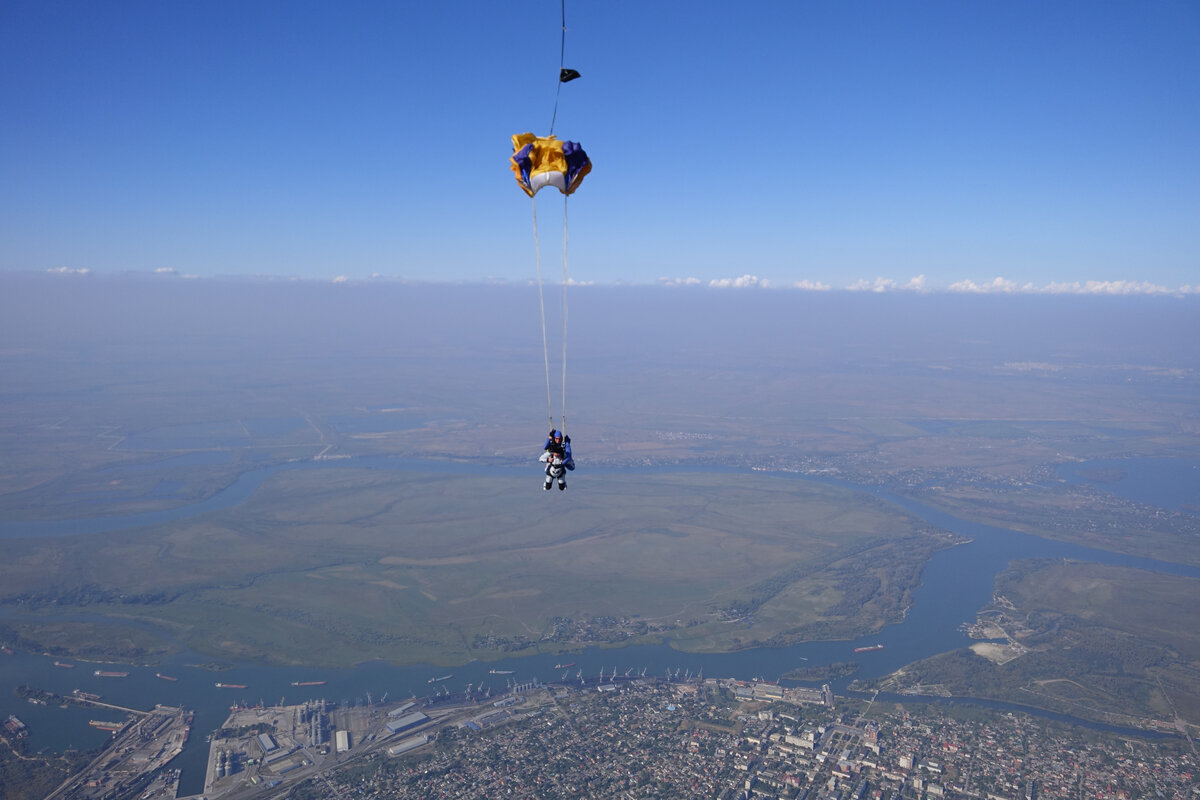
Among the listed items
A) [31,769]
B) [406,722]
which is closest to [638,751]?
[406,722]

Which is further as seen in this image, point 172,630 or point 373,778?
point 172,630

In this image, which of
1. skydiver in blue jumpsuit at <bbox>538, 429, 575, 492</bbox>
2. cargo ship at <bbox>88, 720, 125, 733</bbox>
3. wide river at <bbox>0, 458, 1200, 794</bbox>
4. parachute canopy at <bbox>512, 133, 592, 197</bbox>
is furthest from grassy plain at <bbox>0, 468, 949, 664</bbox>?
parachute canopy at <bbox>512, 133, 592, 197</bbox>

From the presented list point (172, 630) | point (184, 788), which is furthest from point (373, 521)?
point (184, 788)

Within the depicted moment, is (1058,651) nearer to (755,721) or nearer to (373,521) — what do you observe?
(755,721)

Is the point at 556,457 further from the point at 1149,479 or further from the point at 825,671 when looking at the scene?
the point at 1149,479

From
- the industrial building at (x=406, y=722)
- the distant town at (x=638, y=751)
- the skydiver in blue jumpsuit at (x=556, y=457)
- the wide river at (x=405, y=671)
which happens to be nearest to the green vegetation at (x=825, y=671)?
the wide river at (x=405, y=671)
